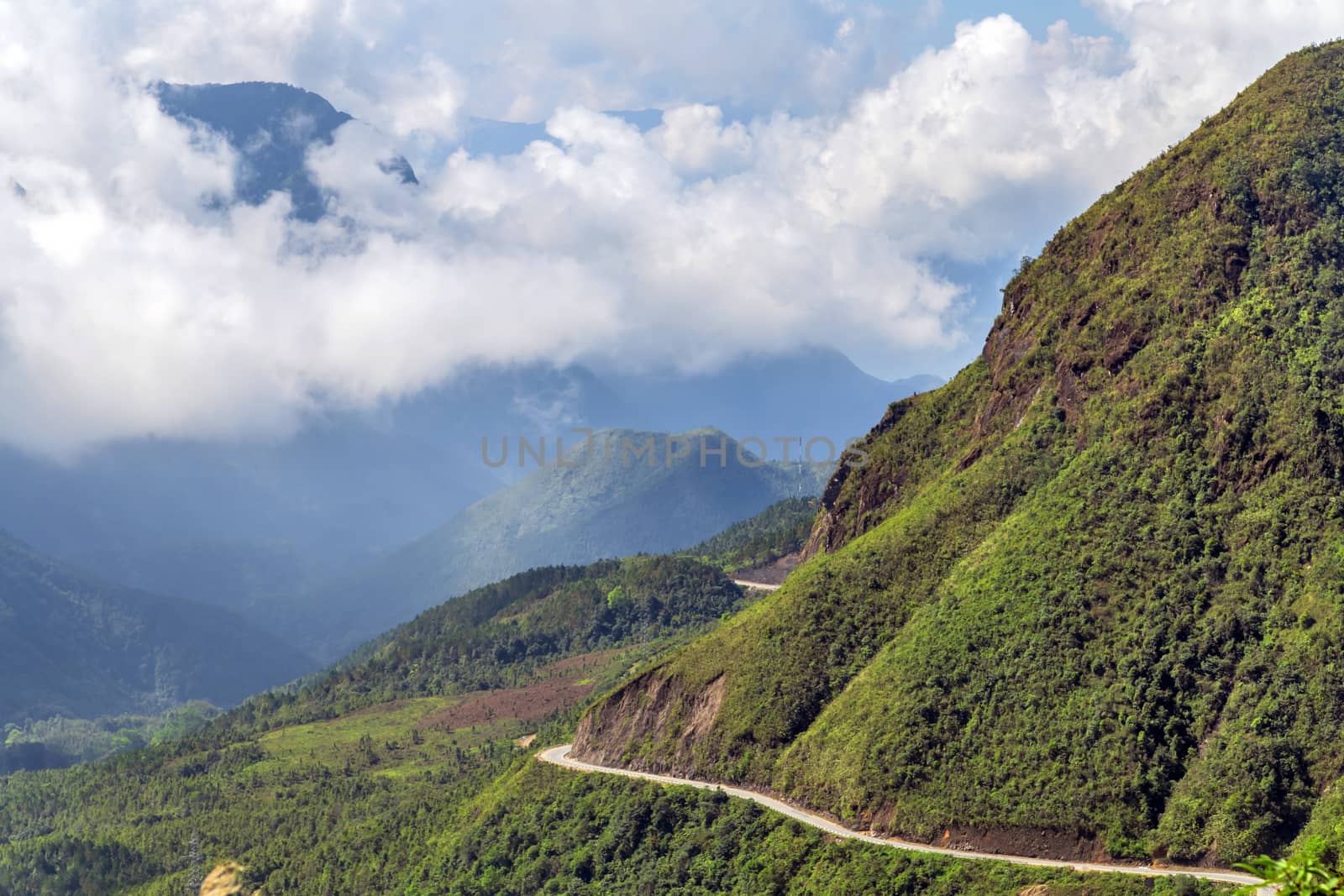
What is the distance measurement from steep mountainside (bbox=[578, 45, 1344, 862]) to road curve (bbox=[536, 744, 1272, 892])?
1.44 metres

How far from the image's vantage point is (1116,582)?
10456cm

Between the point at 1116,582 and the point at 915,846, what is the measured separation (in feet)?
85.8

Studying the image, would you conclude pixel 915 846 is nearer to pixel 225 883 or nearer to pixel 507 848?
pixel 507 848

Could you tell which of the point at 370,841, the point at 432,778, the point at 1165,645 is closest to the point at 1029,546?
the point at 1165,645

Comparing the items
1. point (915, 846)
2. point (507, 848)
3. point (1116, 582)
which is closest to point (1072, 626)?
point (1116, 582)

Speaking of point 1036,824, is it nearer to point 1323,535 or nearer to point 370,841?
point 1323,535

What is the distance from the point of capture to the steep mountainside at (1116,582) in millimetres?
89812

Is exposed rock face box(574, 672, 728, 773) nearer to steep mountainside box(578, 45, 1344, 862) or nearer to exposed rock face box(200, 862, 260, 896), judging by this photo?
steep mountainside box(578, 45, 1344, 862)

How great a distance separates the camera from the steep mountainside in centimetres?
8981

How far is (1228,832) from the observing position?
82.8 meters

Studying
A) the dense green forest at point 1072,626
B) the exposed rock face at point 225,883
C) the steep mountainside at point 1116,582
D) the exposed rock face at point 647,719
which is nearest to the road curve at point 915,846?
the dense green forest at point 1072,626

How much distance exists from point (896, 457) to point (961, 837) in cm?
6542

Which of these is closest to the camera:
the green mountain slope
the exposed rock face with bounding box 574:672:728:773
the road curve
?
the road curve

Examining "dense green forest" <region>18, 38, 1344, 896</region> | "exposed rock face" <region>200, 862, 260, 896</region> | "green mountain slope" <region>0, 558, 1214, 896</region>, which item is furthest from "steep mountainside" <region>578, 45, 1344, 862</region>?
"exposed rock face" <region>200, 862, 260, 896</region>
